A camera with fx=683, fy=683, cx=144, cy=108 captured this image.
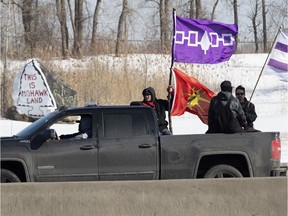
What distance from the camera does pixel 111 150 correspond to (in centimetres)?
980

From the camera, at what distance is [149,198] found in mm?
7281

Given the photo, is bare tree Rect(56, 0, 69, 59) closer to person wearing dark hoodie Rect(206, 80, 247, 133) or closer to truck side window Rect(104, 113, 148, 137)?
person wearing dark hoodie Rect(206, 80, 247, 133)

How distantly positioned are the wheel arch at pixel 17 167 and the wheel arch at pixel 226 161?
245 centimetres

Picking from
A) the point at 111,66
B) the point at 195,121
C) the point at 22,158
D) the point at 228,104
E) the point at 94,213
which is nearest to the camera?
the point at 94,213

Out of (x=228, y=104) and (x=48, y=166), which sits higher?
(x=228, y=104)

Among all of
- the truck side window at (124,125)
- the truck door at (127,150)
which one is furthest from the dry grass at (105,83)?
the truck door at (127,150)

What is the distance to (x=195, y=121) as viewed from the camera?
2384cm

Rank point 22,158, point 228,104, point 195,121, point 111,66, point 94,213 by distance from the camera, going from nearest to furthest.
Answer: point 94,213
point 22,158
point 228,104
point 195,121
point 111,66

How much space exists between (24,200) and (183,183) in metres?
1.70

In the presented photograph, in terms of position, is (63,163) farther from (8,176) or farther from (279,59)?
(279,59)

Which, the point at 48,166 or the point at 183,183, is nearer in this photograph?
the point at 183,183

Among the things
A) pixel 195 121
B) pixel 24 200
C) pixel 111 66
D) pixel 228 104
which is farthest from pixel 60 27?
pixel 24 200

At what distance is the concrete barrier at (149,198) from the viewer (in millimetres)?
7227

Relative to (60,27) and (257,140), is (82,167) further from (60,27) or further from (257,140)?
(60,27)
